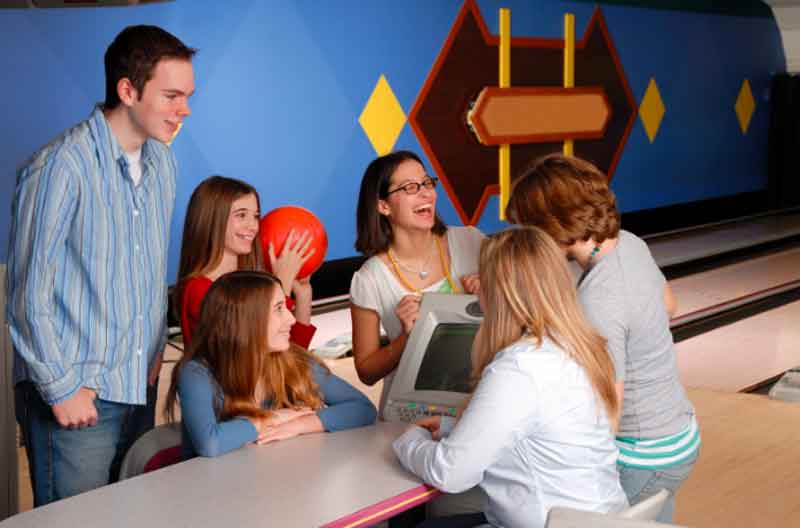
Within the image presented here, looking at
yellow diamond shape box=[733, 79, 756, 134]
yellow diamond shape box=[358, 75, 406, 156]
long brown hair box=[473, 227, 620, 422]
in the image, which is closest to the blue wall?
yellow diamond shape box=[358, 75, 406, 156]

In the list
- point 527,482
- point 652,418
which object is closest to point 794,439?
point 652,418

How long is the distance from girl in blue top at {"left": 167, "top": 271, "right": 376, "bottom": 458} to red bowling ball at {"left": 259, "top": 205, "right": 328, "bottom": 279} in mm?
583

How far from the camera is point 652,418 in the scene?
181cm

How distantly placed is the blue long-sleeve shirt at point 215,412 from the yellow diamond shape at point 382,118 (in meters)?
4.32

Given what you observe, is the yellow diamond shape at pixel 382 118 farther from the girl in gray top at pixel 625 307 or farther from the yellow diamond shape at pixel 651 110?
the girl in gray top at pixel 625 307

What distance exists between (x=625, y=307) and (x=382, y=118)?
15.6 feet

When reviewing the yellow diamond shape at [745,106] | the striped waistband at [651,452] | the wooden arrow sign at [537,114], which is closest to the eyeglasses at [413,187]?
the striped waistband at [651,452]

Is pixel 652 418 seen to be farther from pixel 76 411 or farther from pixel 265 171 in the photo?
pixel 265 171

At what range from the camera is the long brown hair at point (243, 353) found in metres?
1.93

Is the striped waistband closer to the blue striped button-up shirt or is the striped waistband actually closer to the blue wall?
the blue striped button-up shirt

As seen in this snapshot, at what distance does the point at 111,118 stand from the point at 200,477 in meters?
0.73

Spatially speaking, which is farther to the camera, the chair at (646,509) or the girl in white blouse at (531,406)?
the girl in white blouse at (531,406)

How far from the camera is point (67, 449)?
1.92 metres

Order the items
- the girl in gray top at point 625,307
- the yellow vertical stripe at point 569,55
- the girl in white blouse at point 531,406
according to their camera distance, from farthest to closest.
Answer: the yellow vertical stripe at point 569,55 < the girl in gray top at point 625,307 < the girl in white blouse at point 531,406
